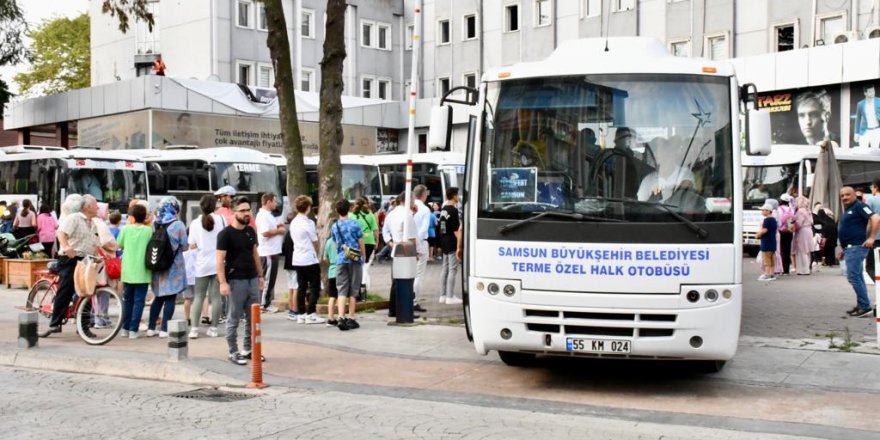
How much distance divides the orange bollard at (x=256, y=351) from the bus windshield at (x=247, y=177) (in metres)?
22.7

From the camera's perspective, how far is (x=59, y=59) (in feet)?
218

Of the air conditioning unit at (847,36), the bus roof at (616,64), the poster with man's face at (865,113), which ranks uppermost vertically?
the air conditioning unit at (847,36)

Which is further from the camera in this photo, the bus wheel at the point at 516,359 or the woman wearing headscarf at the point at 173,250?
the woman wearing headscarf at the point at 173,250

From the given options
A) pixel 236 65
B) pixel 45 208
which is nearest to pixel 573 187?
pixel 45 208

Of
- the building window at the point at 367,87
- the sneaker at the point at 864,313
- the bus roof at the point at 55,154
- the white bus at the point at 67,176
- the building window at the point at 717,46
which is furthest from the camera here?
the building window at the point at 367,87

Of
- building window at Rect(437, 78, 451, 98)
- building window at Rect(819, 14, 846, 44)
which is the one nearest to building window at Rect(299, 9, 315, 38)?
building window at Rect(437, 78, 451, 98)

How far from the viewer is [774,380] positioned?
390 inches

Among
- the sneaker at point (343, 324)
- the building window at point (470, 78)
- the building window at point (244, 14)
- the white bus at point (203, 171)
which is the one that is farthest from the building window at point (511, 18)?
the sneaker at point (343, 324)

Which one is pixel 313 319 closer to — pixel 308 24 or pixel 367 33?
pixel 308 24

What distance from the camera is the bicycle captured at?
12.6m

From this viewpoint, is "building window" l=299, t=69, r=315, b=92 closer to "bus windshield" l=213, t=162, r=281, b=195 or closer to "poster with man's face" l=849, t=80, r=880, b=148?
"bus windshield" l=213, t=162, r=281, b=195

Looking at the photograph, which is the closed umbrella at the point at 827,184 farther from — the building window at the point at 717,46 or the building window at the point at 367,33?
the building window at the point at 367,33

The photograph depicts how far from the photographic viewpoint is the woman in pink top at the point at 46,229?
75.2 feet

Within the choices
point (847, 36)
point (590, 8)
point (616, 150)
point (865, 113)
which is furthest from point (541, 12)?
point (616, 150)
